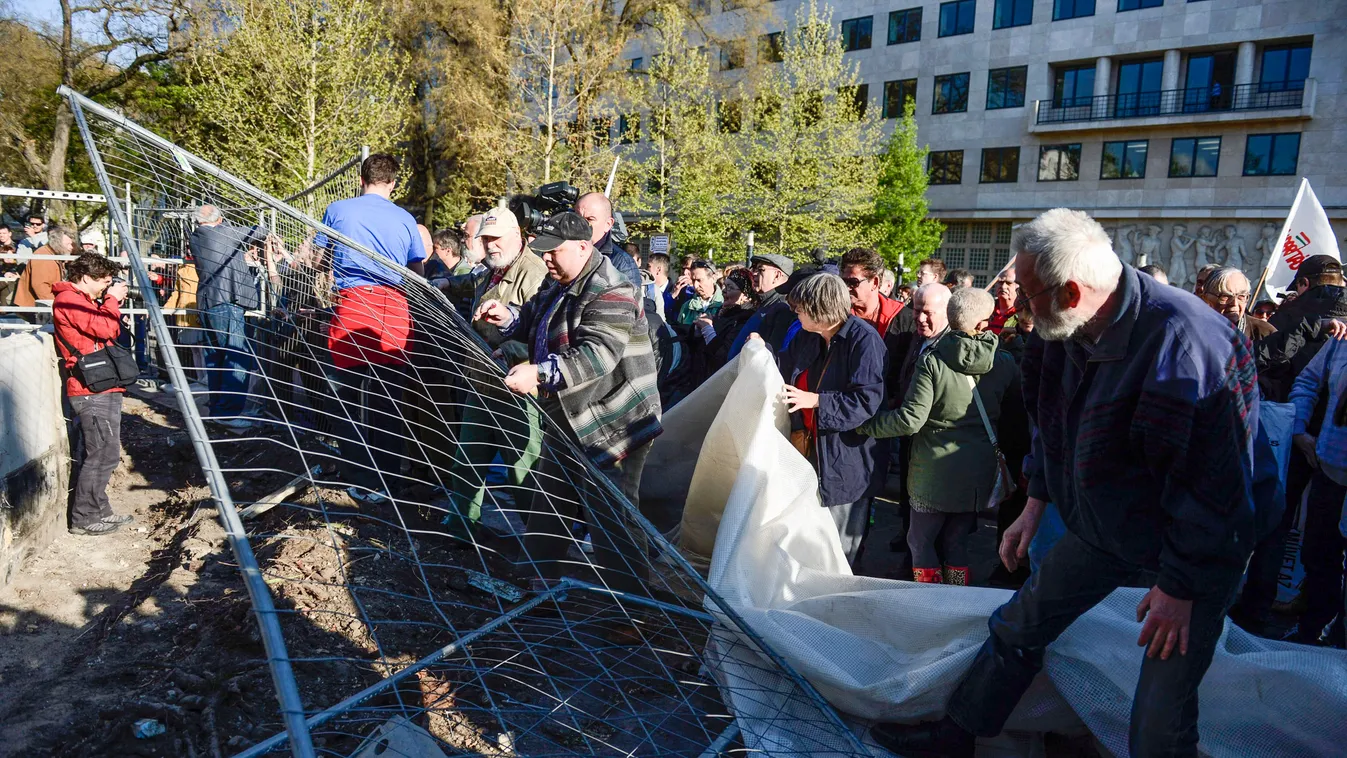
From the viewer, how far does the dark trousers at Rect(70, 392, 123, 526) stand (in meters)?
4.64

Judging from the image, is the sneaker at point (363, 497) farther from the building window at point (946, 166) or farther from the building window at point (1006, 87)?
the building window at point (1006, 87)

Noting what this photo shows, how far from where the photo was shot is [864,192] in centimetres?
2639

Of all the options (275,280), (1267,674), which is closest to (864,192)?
(275,280)

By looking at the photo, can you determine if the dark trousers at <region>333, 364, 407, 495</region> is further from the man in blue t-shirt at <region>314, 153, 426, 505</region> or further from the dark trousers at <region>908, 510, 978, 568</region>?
the dark trousers at <region>908, 510, 978, 568</region>

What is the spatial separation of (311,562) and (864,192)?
2469 centimetres

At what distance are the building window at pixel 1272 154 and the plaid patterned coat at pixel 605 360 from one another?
3060cm

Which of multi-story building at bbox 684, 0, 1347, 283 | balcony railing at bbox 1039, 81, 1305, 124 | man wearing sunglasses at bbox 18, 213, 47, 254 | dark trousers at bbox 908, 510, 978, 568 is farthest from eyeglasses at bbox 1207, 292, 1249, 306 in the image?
balcony railing at bbox 1039, 81, 1305, 124

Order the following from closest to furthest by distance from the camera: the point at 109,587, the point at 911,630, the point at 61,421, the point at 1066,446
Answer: the point at 1066,446
the point at 911,630
the point at 109,587
the point at 61,421

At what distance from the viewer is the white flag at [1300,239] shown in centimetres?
671

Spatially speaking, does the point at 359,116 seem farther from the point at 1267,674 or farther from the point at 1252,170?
the point at 1252,170

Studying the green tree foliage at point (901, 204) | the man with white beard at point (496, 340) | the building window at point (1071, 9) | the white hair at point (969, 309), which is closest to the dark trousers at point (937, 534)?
the white hair at point (969, 309)

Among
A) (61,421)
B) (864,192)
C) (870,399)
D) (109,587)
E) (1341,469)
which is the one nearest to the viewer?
(1341,469)

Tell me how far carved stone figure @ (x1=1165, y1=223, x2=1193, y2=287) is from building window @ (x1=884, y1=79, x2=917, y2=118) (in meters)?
10.3

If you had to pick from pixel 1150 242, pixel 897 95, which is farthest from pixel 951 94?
pixel 1150 242
